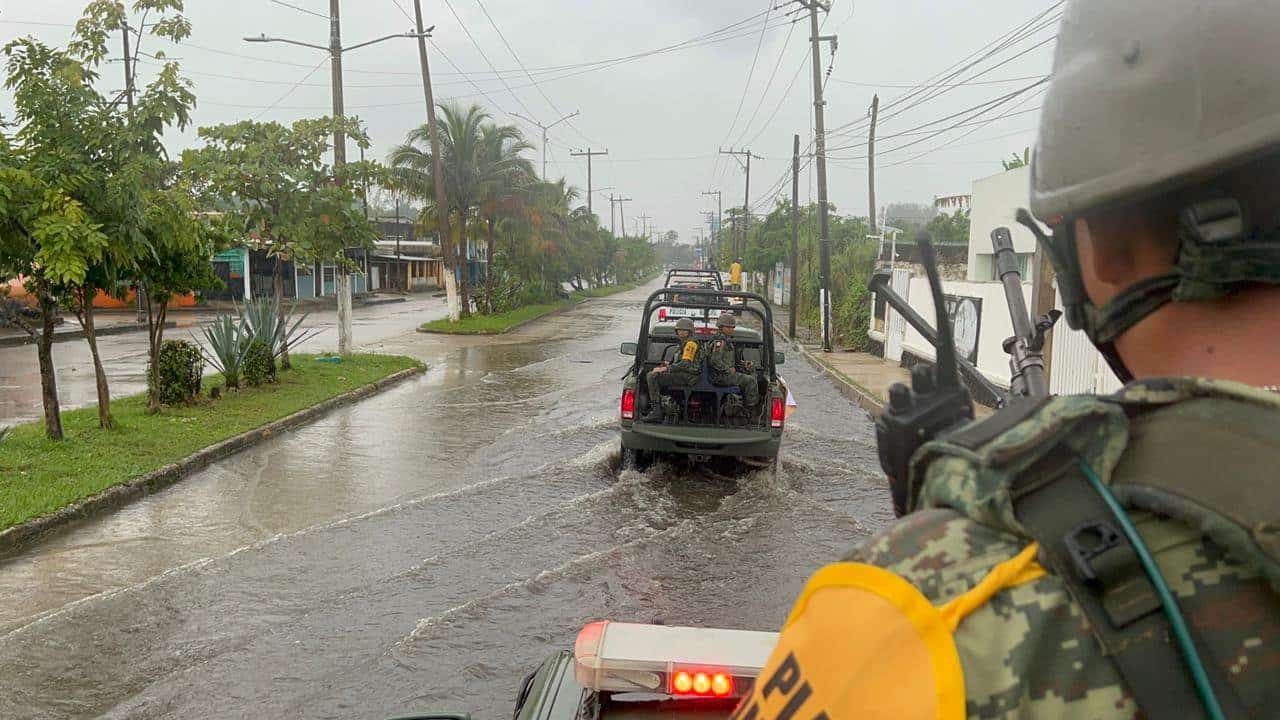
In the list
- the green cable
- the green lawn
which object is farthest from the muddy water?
the green cable

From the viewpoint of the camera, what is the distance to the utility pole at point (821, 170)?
23250mm

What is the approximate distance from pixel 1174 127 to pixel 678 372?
8.84 metres

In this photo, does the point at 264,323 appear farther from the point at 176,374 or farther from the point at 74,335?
the point at 74,335

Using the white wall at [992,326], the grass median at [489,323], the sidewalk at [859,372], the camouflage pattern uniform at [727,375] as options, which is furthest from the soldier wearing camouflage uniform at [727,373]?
the grass median at [489,323]

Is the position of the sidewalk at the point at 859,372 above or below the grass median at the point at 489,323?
below

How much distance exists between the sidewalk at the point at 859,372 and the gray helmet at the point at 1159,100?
39.0 ft

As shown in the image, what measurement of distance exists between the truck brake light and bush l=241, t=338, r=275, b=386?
7.49 m

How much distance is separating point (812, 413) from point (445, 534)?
7.85 meters

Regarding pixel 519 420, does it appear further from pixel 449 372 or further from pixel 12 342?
pixel 12 342

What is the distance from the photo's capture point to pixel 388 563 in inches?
265

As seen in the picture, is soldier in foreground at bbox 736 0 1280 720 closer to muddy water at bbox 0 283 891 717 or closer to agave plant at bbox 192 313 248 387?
muddy water at bbox 0 283 891 717

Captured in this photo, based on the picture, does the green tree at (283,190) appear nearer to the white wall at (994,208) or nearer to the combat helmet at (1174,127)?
the white wall at (994,208)

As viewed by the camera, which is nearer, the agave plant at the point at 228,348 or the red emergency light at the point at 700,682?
the red emergency light at the point at 700,682

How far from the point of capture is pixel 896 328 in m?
21.0
